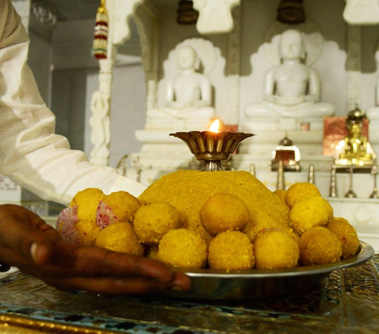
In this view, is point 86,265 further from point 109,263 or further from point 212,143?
point 212,143

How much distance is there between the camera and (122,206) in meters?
0.65

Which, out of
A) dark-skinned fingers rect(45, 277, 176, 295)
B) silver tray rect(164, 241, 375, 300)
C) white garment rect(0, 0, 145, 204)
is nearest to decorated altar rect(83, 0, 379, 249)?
white garment rect(0, 0, 145, 204)

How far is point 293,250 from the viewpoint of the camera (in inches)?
23.1

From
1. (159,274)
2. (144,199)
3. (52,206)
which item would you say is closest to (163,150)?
(52,206)

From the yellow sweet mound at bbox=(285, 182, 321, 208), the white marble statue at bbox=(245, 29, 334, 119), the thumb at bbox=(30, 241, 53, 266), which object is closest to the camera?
the thumb at bbox=(30, 241, 53, 266)

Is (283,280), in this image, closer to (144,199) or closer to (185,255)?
(185,255)

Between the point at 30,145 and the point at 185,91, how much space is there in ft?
12.1

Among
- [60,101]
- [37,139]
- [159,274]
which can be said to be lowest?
[159,274]

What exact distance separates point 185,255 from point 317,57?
15.2 feet

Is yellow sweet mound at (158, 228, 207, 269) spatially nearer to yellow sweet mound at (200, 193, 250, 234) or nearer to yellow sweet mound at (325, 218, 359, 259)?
yellow sweet mound at (200, 193, 250, 234)

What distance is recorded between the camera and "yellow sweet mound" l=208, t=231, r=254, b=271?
569 millimetres

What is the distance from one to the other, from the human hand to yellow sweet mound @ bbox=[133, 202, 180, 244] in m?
0.11

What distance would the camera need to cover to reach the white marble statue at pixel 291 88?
4203mm

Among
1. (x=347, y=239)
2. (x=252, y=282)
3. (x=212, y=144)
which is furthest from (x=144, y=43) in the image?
(x=252, y=282)
